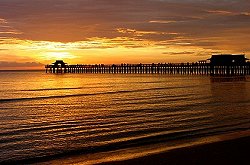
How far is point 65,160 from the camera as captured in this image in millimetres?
8680

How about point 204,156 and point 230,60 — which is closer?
point 204,156

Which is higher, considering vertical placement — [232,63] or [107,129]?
[232,63]

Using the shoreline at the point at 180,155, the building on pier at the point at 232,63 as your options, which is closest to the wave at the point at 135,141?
the shoreline at the point at 180,155

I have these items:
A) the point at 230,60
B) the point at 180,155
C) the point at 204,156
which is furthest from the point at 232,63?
the point at 204,156

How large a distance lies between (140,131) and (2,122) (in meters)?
6.20

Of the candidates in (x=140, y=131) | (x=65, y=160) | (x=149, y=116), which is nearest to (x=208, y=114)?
(x=149, y=116)

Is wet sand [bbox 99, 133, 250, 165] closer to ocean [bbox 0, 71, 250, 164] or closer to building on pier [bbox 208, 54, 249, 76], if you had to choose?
ocean [bbox 0, 71, 250, 164]

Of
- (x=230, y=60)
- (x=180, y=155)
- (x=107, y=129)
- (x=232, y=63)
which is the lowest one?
(x=107, y=129)

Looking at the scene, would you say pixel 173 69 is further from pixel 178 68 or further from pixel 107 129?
pixel 107 129

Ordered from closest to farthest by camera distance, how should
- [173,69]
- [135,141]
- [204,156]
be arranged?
[204,156]
[135,141]
[173,69]

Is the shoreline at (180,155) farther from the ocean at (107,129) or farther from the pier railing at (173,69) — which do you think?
the pier railing at (173,69)

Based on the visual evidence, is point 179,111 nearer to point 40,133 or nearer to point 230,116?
point 230,116

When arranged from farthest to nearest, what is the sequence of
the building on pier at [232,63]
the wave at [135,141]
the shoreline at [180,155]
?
the building on pier at [232,63] → the wave at [135,141] → the shoreline at [180,155]

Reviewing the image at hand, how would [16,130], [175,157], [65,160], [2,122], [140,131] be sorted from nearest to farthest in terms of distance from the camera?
[175,157], [65,160], [140,131], [16,130], [2,122]
